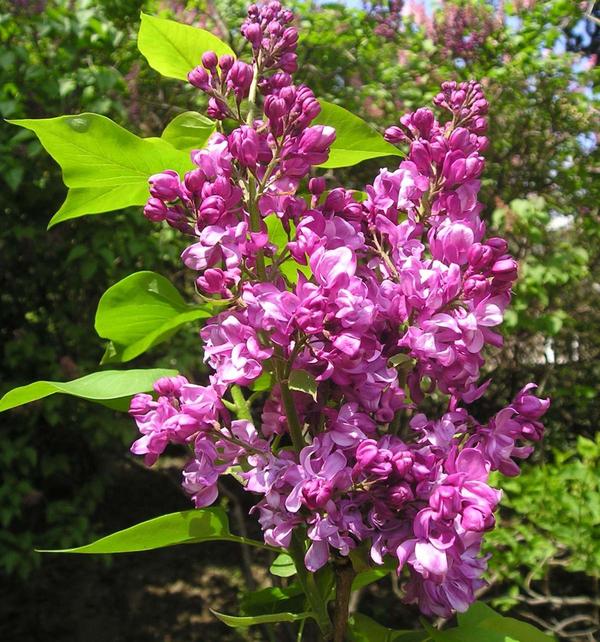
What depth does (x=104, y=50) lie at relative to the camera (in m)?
3.41

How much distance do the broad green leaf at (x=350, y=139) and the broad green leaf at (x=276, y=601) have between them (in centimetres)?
47

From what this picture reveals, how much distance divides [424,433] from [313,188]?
24 centimetres

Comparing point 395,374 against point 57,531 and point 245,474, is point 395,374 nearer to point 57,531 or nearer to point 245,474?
point 245,474

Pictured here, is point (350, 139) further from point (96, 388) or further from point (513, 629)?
point (513, 629)

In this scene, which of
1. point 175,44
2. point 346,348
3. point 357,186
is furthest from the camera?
point 357,186

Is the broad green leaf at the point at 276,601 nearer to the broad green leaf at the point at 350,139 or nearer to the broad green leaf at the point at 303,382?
the broad green leaf at the point at 303,382

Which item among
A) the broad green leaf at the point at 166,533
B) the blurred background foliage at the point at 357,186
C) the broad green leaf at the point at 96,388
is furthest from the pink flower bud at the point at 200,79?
the blurred background foliage at the point at 357,186

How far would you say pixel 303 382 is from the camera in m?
0.60

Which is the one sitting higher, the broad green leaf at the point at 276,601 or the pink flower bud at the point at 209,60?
the pink flower bud at the point at 209,60

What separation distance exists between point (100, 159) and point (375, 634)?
0.57 metres

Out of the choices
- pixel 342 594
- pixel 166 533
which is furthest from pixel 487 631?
pixel 166 533

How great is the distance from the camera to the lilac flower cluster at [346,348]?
1.90ft

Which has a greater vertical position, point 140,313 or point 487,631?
point 140,313

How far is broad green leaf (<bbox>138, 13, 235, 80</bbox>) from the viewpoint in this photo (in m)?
0.77
